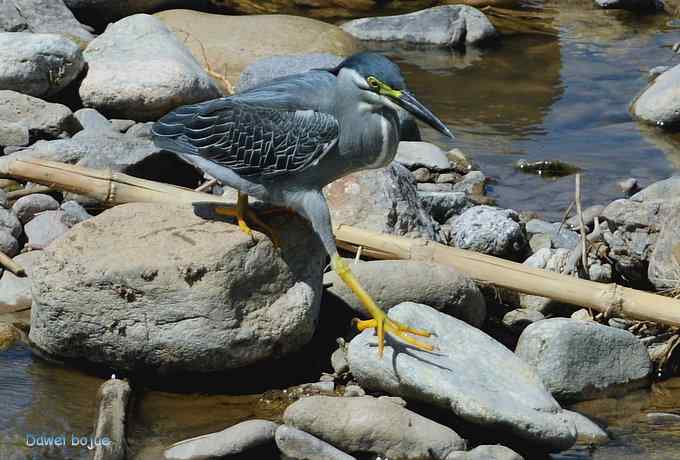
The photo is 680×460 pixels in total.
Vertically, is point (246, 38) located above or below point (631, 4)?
above

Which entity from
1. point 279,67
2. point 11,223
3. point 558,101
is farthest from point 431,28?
point 11,223

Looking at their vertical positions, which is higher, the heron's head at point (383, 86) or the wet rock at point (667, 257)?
the heron's head at point (383, 86)

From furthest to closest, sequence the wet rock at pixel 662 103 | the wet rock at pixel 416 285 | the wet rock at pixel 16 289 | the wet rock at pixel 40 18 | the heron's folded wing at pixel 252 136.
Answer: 1. the wet rock at pixel 662 103
2. the wet rock at pixel 40 18
3. the wet rock at pixel 16 289
4. the wet rock at pixel 416 285
5. the heron's folded wing at pixel 252 136

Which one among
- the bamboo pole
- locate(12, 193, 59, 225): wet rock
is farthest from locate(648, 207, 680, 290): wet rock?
locate(12, 193, 59, 225): wet rock

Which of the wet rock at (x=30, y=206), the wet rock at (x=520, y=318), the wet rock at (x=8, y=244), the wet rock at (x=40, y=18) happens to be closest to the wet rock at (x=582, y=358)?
the wet rock at (x=520, y=318)

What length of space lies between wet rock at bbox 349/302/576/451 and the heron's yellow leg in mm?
43

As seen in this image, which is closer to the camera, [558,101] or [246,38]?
[246,38]

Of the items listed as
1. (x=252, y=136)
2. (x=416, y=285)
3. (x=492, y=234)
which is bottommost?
(x=492, y=234)

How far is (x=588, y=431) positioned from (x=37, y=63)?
5.30 meters

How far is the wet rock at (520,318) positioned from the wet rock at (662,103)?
4578mm

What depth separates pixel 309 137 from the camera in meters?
5.54

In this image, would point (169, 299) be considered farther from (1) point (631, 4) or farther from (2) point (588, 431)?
(1) point (631, 4)

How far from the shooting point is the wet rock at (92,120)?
8.42m

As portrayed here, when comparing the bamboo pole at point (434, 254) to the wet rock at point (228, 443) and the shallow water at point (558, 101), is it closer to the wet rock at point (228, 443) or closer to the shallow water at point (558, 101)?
the wet rock at point (228, 443)
